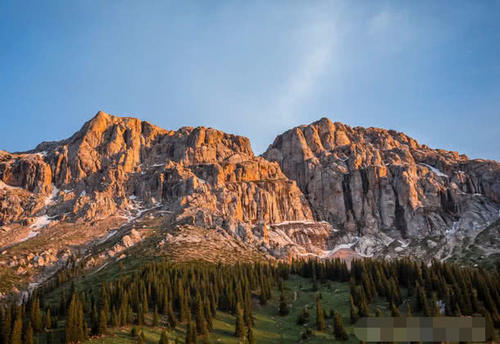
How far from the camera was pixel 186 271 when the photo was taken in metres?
114

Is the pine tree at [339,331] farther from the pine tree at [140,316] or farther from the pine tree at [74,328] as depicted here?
the pine tree at [74,328]

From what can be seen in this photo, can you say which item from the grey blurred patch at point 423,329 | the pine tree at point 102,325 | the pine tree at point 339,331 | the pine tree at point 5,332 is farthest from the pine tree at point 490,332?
the pine tree at point 5,332

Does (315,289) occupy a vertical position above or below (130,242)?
below

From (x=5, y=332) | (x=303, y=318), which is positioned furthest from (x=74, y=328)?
(x=303, y=318)

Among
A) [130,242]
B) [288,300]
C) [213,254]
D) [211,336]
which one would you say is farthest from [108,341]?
[130,242]

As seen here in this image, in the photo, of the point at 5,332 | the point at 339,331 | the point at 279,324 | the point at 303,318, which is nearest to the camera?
the point at 5,332

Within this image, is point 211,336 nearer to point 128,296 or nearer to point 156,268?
point 128,296

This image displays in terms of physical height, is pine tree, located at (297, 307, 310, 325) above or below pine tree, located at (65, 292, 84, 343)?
below

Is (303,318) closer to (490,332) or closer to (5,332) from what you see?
(490,332)

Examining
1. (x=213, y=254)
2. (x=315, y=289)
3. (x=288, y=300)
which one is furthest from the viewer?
(x=213, y=254)

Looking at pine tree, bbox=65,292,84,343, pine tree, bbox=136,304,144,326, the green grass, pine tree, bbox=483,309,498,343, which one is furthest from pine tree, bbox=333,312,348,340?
pine tree, bbox=65,292,84,343

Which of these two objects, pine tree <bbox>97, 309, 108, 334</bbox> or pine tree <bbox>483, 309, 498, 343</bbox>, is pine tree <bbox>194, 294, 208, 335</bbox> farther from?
pine tree <bbox>483, 309, 498, 343</bbox>

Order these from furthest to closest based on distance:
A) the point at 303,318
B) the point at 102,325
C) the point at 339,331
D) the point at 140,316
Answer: the point at 303,318 → the point at 140,316 → the point at 339,331 → the point at 102,325

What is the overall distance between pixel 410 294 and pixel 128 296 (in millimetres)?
69835
